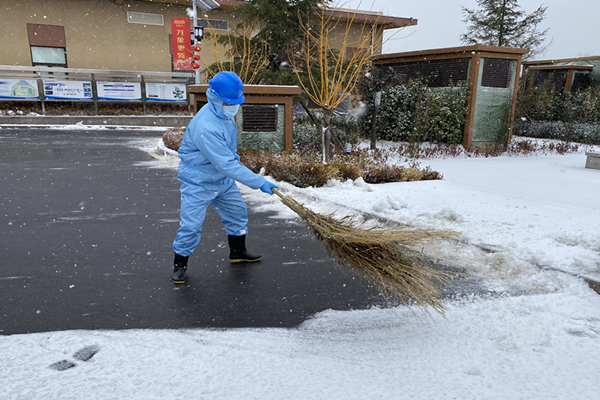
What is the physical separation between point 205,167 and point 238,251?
98 cm

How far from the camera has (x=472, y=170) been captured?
9578 millimetres

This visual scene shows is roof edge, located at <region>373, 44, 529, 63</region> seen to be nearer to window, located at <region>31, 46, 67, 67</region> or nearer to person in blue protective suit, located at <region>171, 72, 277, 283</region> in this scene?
person in blue protective suit, located at <region>171, 72, 277, 283</region>

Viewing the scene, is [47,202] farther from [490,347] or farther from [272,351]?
[490,347]

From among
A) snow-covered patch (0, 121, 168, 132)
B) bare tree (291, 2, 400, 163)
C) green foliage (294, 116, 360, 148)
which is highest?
bare tree (291, 2, 400, 163)

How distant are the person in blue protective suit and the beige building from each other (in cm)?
1944

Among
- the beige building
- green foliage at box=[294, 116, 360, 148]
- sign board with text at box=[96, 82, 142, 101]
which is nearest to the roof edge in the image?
green foliage at box=[294, 116, 360, 148]

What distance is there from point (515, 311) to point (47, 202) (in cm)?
642

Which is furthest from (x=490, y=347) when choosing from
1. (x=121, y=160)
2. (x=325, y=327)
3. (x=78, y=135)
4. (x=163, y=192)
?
(x=78, y=135)

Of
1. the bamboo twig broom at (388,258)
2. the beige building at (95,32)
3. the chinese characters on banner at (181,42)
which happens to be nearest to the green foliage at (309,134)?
the bamboo twig broom at (388,258)

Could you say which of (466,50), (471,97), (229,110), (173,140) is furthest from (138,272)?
(466,50)

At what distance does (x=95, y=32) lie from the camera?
22.9 meters

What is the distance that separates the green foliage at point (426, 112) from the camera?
40.3 feet

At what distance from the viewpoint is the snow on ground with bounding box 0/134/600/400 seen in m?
2.17

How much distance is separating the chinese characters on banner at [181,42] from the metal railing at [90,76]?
99 cm
